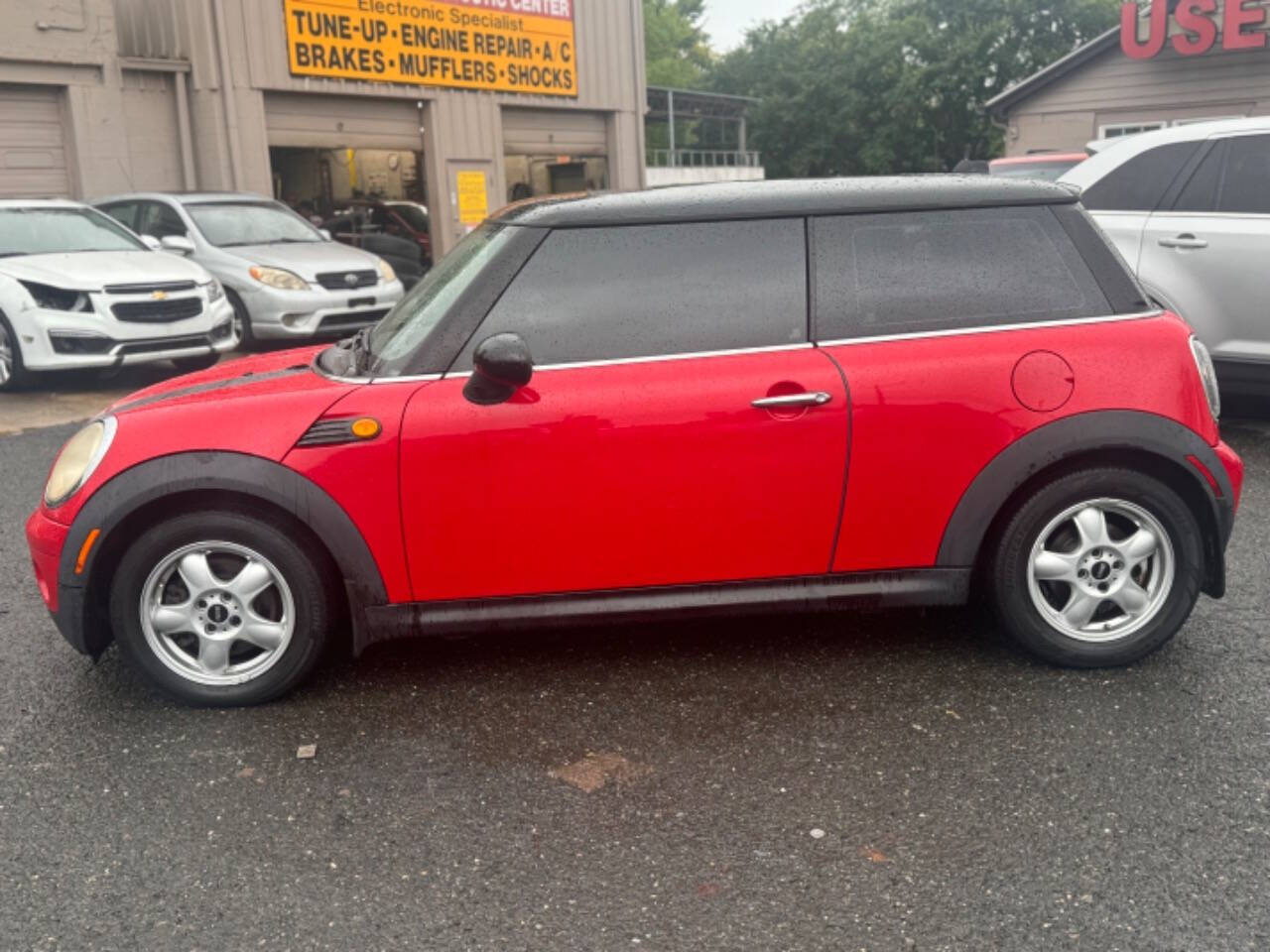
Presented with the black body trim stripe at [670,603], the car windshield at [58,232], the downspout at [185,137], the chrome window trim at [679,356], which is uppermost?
the downspout at [185,137]

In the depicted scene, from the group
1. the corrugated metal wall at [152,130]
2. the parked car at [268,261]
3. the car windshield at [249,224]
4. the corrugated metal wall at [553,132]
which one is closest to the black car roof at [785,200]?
the parked car at [268,261]

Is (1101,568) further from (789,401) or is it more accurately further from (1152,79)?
(1152,79)

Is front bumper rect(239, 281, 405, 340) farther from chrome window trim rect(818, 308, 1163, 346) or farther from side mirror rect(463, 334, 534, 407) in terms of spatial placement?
chrome window trim rect(818, 308, 1163, 346)

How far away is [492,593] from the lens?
3648 millimetres

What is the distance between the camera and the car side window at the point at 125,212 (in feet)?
43.3

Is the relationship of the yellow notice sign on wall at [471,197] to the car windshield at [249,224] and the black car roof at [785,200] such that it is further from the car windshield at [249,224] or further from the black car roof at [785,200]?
the black car roof at [785,200]

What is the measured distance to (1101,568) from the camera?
3752mm

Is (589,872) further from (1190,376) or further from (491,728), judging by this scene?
(1190,376)

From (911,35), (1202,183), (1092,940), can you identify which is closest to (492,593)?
(1092,940)

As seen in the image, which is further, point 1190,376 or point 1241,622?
point 1241,622

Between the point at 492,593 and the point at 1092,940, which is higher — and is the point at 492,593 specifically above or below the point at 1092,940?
above

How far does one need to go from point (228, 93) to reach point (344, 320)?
6.20 meters

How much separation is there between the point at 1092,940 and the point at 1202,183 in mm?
5719

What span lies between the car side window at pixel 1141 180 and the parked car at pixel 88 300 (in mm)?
7337
